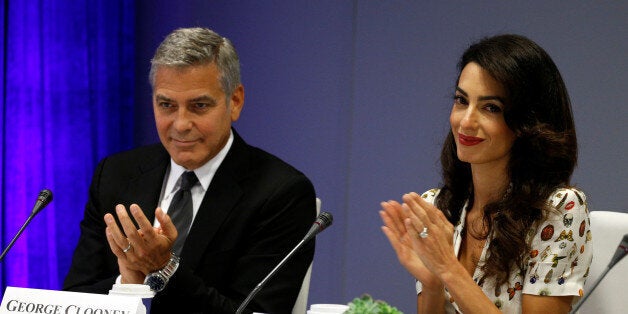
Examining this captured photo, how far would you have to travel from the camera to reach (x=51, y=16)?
4375 mm

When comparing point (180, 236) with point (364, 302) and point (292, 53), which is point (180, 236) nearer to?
point (364, 302)

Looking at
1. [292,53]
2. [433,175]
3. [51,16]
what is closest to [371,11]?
[292,53]

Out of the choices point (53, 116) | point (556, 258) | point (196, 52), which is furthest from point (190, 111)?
point (53, 116)

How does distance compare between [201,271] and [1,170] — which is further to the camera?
[1,170]

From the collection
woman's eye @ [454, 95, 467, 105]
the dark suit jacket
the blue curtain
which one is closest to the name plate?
the dark suit jacket

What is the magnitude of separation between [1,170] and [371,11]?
1.94 metres

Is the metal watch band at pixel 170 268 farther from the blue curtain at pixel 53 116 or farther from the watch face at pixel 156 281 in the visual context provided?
the blue curtain at pixel 53 116

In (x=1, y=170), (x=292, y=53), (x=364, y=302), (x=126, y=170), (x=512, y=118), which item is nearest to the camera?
(x=364, y=302)

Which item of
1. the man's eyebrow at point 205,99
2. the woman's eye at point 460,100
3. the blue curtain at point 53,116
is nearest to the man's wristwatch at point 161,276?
the man's eyebrow at point 205,99

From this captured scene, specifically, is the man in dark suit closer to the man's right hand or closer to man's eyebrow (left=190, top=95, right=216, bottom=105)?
man's eyebrow (left=190, top=95, right=216, bottom=105)

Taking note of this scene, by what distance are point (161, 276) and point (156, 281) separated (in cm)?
2

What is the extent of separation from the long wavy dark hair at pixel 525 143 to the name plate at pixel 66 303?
1.02 meters

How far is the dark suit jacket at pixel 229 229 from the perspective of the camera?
2.64 meters

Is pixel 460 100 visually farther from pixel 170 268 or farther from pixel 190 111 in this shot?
pixel 170 268
